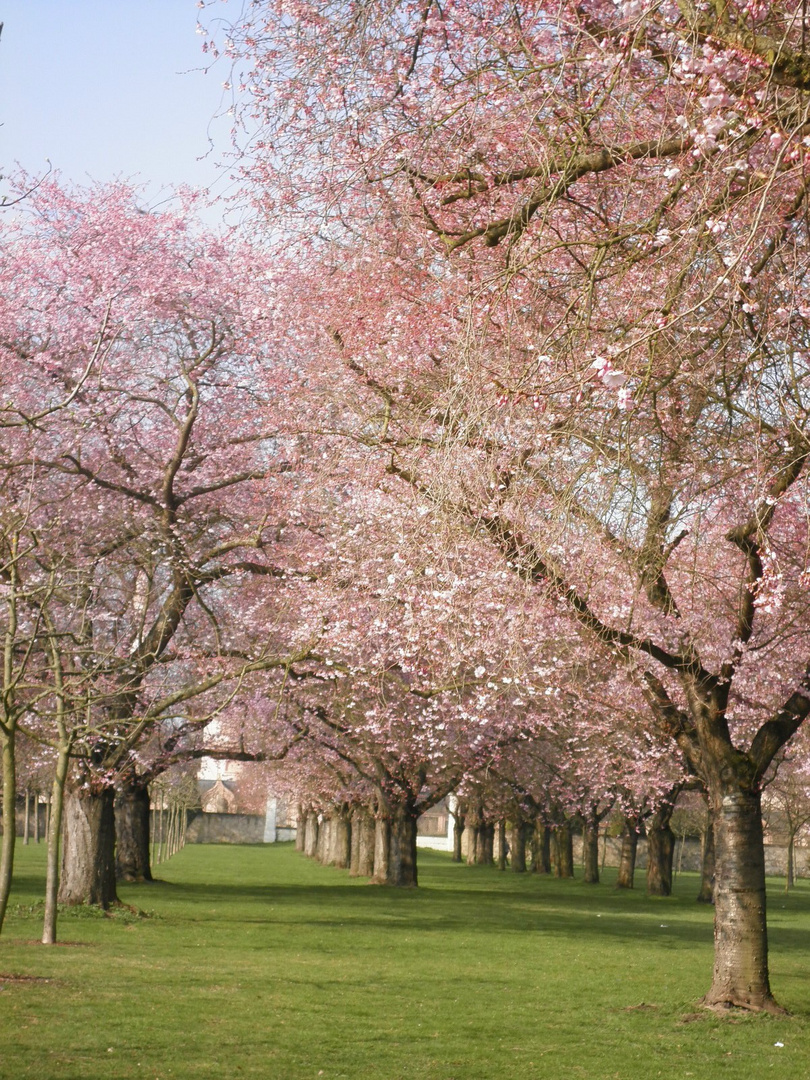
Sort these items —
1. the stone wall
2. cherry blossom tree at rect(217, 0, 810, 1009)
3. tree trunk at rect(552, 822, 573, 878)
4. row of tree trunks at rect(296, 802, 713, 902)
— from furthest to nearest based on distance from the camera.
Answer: the stone wall < tree trunk at rect(552, 822, 573, 878) < row of tree trunks at rect(296, 802, 713, 902) < cherry blossom tree at rect(217, 0, 810, 1009)

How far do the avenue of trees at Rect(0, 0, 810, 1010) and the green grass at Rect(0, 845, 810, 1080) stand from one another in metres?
1.48

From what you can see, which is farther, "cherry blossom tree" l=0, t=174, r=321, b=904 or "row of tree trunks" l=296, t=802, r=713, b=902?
"row of tree trunks" l=296, t=802, r=713, b=902

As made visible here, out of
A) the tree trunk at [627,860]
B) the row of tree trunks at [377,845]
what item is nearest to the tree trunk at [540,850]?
the row of tree trunks at [377,845]

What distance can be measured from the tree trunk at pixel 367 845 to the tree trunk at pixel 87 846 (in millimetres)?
20887

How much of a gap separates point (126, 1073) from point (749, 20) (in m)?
8.12

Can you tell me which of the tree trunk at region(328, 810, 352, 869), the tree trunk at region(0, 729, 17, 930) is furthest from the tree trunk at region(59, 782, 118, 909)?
the tree trunk at region(328, 810, 352, 869)

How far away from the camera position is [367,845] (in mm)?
42406

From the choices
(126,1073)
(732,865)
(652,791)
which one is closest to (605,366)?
(126,1073)

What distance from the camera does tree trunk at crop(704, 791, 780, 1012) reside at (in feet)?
41.6

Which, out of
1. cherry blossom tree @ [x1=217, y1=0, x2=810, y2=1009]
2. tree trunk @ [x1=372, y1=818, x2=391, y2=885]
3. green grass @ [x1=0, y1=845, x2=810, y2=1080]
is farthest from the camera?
tree trunk @ [x1=372, y1=818, x2=391, y2=885]

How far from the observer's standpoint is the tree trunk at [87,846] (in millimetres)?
21172

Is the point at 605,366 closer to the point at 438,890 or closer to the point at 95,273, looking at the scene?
the point at 95,273

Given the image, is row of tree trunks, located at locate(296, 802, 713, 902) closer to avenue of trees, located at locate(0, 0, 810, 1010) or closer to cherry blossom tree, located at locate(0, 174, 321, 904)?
avenue of trees, located at locate(0, 0, 810, 1010)

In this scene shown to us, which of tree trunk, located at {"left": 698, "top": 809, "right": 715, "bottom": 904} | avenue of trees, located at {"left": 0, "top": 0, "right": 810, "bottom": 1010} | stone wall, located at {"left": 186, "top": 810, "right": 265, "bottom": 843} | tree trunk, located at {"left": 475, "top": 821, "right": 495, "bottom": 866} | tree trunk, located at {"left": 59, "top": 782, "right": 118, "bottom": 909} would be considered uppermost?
avenue of trees, located at {"left": 0, "top": 0, "right": 810, "bottom": 1010}
